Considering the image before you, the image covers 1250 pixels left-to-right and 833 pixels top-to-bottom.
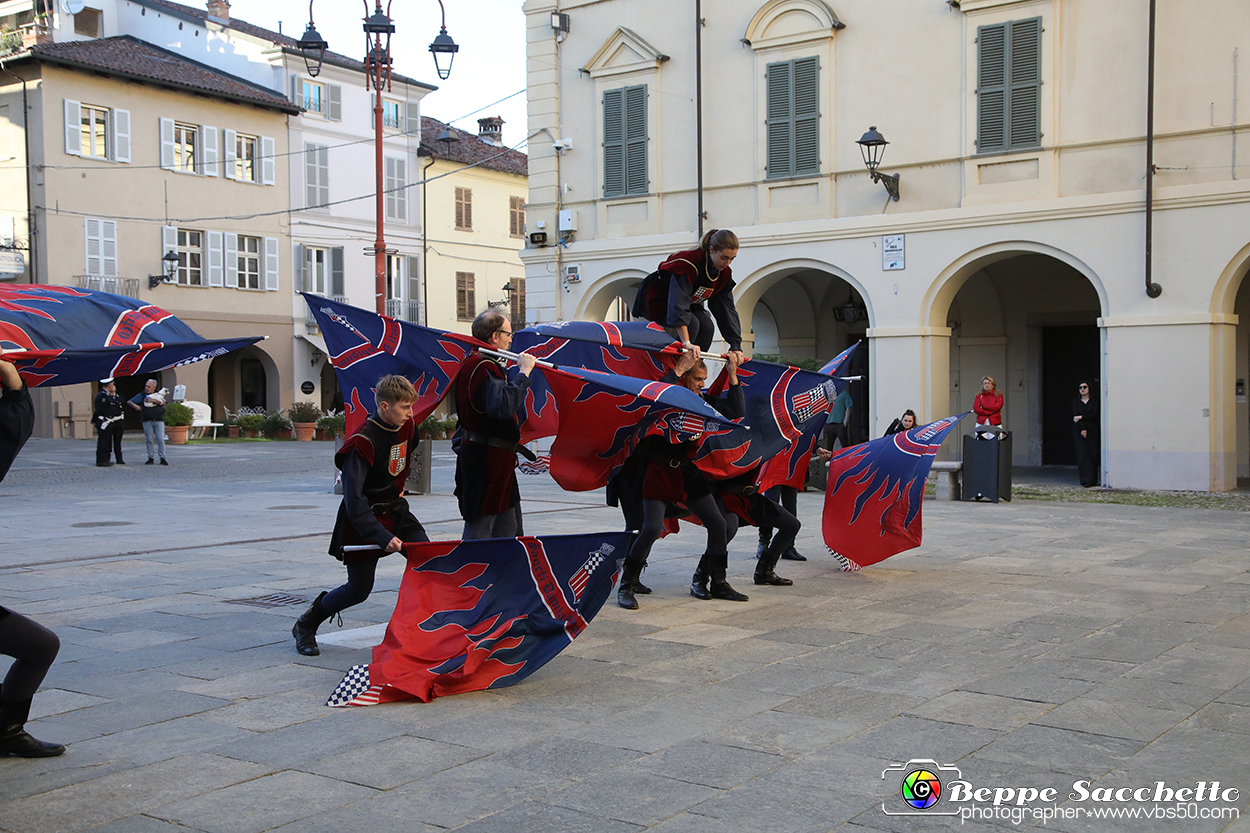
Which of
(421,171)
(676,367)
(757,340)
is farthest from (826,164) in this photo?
(421,171)

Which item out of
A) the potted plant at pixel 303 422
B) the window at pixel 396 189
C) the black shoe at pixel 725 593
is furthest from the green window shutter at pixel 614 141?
the window at pixel 396 189

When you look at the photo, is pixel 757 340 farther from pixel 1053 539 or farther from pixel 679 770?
pixel 679 770

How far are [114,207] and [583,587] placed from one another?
33503 mm

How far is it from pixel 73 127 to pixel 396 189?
11698 millimetres

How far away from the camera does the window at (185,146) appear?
3700 cm

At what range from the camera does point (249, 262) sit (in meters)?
39.1

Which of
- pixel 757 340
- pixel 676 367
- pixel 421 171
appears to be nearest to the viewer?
pixel 676 367

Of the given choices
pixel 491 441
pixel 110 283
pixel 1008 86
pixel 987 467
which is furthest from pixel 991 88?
pixel 110 283

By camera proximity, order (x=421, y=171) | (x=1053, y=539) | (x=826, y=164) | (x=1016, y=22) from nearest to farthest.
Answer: (x=1053, y=539) < (x=1016, y=22) < (x=826, y=164) < (x=421, y=171)

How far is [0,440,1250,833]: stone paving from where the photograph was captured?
420cm

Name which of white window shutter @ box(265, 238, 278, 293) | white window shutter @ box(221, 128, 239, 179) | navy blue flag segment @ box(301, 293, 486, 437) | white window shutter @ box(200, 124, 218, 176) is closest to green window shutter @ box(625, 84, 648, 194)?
navy blue flag segment @ box(301, 293, 486, 437)

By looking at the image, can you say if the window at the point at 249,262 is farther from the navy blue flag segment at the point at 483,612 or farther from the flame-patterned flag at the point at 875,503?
the navy blue flag segment at the point at 483,612

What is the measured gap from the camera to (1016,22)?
18406 millimetres

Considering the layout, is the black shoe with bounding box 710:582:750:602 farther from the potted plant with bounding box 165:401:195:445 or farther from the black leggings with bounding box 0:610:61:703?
the potted plant with bounding box 165:401:195:445
